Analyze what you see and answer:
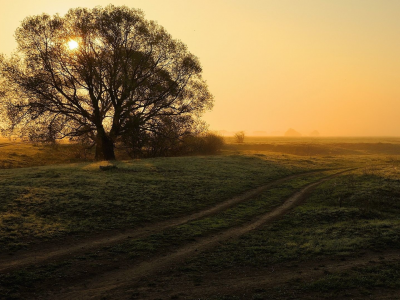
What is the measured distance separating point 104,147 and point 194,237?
1206 inches

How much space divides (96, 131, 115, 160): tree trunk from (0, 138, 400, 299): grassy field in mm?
11788

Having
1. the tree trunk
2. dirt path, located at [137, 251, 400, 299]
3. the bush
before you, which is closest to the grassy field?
dirt path, located at [137, 251, 400, 299]

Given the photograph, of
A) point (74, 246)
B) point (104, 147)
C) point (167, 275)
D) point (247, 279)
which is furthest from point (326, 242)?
point (104, 147)

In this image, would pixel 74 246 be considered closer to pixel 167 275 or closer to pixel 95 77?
pixel 167 275

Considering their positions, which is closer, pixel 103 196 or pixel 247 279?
pixel 247 279

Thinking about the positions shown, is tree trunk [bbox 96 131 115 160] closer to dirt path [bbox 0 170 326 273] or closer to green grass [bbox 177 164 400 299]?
dirt path [bbox 0 170 326 273]

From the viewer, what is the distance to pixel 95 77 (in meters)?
40.6

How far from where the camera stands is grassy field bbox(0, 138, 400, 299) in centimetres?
1102

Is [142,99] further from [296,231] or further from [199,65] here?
[296,231]

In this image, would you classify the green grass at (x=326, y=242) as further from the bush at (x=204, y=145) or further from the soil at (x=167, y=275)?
the bush at (x=204, y=145)

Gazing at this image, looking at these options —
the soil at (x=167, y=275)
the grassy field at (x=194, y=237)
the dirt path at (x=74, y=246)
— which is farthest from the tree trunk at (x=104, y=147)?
the soil at (x=167, y=275)

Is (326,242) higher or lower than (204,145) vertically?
lower

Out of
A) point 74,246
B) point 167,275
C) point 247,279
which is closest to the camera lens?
point 247,279

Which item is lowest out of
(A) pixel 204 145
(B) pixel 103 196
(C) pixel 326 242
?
(C) pixel 326 242
